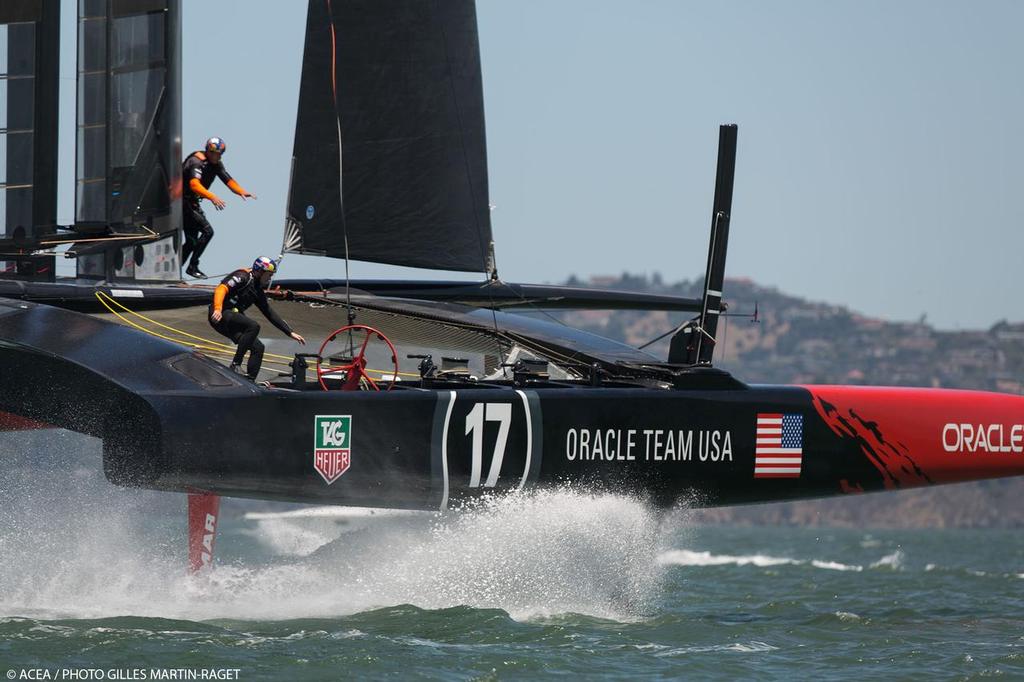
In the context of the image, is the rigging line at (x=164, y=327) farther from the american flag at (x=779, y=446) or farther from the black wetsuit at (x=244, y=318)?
the american flag at (x=779, y=446)

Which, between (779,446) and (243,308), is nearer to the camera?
(243,308)

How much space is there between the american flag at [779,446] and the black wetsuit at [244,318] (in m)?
2.49

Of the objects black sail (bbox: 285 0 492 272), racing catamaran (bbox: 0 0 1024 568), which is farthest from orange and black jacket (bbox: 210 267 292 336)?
black sail (bbox: 285 0 492 272)

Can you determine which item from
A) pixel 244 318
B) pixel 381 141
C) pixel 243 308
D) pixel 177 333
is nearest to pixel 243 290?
pixel 243 308

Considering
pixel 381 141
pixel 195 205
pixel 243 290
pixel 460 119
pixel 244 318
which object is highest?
pixel 460 119

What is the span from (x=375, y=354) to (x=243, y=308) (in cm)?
144

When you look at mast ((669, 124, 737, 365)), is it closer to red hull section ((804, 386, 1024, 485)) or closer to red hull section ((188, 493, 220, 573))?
red hull section ((804, 386, 1024, 485))

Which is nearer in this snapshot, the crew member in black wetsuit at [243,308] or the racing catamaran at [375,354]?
the racing catamaran at [375,354]

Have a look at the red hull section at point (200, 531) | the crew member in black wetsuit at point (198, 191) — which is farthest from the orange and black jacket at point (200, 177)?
the red hull section at point (200, 531)

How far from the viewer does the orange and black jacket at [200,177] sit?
9719 millimetres

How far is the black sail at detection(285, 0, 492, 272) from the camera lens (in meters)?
10.1

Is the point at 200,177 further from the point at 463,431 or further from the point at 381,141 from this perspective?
the point at 463,431

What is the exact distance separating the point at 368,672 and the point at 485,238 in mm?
4318

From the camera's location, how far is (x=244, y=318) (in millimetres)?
8047
